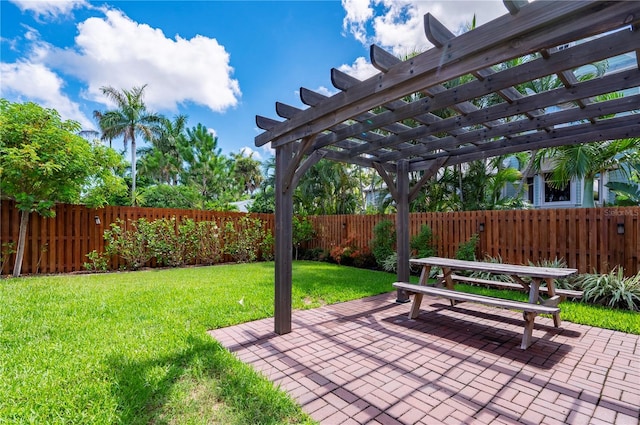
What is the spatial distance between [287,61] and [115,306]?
6.51 m

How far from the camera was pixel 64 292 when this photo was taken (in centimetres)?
504

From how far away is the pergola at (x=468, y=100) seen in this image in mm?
1660

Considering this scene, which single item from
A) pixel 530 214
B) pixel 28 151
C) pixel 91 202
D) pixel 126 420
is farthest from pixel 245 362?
pixel 91 202

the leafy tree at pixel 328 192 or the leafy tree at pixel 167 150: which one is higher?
the leafy tree at pixel 167 150

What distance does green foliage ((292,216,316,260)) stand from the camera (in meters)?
10.9

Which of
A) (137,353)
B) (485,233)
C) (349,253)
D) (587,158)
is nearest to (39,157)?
(137,353)

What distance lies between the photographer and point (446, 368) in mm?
2689

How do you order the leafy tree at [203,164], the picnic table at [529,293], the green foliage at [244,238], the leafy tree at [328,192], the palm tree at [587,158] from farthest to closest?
the leafy tree at [203,164] → the leafy tree at [328,192] → the green foliage at [244,238] → the palm tree at [587,158] → the picnic table at [529,293]

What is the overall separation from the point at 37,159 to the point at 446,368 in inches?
316

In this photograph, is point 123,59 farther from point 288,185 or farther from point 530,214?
point 530,214

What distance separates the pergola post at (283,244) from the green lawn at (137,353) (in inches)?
27.8

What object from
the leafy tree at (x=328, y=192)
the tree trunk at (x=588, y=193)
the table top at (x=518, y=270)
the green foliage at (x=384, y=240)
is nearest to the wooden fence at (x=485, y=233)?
the green foliage at (x=384, y=240)

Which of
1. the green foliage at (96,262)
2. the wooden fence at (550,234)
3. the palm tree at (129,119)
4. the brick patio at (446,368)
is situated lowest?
the brick patio at (446,368)

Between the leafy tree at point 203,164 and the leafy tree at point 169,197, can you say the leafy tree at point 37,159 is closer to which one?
the leafy tree at point 169,197
